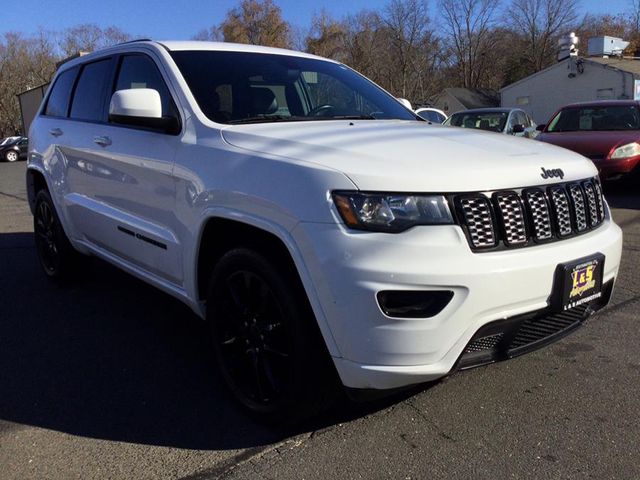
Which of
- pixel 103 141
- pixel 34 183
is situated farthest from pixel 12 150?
pixel 103 141

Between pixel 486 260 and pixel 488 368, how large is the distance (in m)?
1.29

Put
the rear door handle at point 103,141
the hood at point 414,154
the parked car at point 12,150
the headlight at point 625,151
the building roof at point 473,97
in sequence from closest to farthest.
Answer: the hood at point 414,154, the rear door handle at point 103,141, the headlight at point 625,151, the parked car at point 12,150, the building roof at point 473,97

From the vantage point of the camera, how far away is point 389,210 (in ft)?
7.54

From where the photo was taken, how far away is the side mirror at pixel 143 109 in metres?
3.07

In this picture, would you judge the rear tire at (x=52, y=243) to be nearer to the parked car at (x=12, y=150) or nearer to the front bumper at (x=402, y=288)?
the front bumper at (x=402, y=288)

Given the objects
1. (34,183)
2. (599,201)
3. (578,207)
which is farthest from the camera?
(34,183)

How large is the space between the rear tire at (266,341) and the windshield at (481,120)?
11.0 m

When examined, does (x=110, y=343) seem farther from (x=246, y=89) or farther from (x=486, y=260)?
(x=486, y=260)

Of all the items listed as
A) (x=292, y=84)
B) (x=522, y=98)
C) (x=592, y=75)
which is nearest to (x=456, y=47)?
(x=522, y=98)

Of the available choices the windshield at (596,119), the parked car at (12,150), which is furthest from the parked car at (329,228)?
the parked car at (12,150)

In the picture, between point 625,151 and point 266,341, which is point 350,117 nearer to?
point 266,341

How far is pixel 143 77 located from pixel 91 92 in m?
0.94

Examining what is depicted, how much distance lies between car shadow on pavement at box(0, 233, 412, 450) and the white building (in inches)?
1284

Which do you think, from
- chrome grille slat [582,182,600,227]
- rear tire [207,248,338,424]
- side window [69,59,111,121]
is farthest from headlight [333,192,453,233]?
side window [69,59,111,121]
